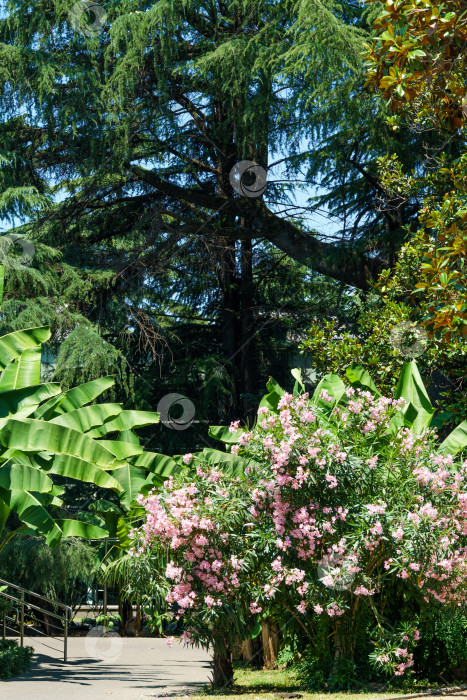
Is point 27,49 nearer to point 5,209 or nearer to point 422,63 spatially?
point 5,209

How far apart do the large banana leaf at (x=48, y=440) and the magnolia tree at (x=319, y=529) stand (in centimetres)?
89

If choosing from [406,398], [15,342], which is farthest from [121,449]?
[406,398]

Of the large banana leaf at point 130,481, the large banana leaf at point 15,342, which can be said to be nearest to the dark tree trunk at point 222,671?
the large banana leaf at point 130,481

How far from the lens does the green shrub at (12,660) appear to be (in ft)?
40.6

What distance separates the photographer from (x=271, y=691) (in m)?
9.26

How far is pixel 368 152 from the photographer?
50.5ft

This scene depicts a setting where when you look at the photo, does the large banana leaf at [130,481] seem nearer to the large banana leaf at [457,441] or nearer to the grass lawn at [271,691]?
the grass lawn at [271,691]

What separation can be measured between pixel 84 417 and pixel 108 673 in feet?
18.8

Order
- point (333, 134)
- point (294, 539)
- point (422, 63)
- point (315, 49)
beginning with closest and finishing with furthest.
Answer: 1. point (422, 63)
2. point (294, 539)
3. point (315, 49)
4. point (333, 134)

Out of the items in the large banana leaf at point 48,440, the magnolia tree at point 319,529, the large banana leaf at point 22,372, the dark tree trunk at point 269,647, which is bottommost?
the dark tree trunk at point 269,647

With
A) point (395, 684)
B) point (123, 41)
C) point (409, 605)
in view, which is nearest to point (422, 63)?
point (409, 605)

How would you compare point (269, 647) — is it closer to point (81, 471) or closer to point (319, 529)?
point (319, 529)

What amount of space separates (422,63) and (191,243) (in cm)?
980

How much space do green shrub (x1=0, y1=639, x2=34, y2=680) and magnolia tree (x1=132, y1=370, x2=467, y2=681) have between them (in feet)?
16.1
